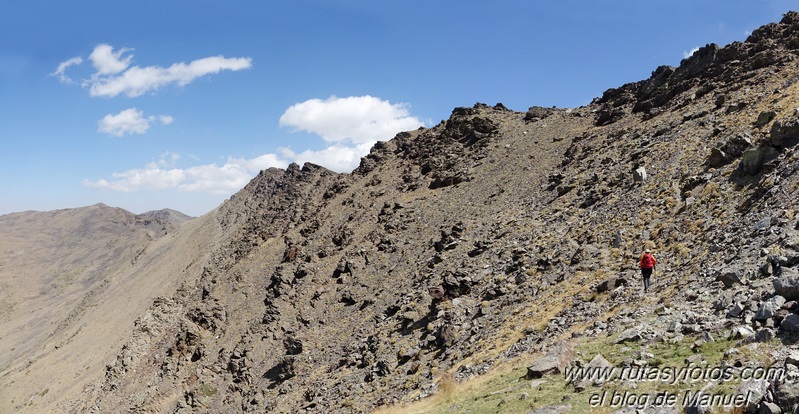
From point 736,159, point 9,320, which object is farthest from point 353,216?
point 9,320

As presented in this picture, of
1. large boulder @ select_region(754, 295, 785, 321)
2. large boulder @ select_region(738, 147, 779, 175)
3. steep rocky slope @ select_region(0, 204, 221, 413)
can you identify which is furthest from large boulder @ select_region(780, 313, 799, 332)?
steep rocky slope @ select_region(0, 204, 221, 413)

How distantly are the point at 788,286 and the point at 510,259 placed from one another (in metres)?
19.7

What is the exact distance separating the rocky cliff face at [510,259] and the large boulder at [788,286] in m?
0.05

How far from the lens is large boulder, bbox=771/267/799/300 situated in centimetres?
1128

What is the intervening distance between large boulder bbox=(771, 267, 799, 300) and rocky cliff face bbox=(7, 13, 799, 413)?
0.05 meters

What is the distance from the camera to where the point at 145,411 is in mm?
39062

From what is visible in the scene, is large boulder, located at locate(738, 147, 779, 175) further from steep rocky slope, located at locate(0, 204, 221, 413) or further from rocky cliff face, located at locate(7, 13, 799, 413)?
steep rocky slope, located at locate(0, 204, 221, 413)

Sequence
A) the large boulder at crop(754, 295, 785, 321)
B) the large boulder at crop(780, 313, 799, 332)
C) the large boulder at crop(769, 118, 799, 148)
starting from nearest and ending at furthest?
the large boulder at crop(780, 313, 799, 332) → the large boulder at crop(754, 295, 785, 321) → the large boulder at crop(769, 118, 799, 148)

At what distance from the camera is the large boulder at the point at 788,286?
1128 centimetres

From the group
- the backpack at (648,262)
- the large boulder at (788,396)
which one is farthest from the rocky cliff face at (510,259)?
the backpack at (648,262)

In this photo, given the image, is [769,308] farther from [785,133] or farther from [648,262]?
[785,133]

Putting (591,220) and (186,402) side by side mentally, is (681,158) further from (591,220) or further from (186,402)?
(186,402)

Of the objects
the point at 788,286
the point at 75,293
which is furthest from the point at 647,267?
the point at 75,293

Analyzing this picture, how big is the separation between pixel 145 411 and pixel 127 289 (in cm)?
4625
